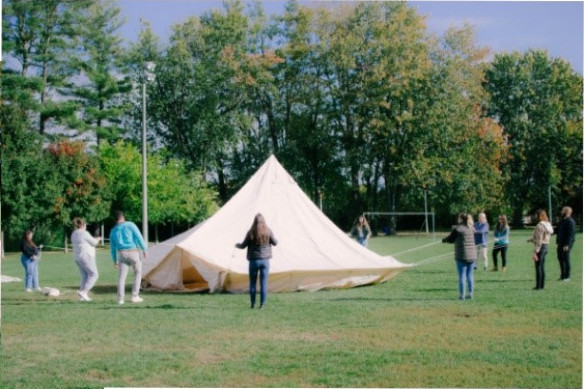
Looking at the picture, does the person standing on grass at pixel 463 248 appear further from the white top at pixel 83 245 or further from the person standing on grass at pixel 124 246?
the white top at pixel 83 245

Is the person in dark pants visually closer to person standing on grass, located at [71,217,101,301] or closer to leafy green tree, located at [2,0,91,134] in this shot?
person standing on grass, located at [71,217,101,301]

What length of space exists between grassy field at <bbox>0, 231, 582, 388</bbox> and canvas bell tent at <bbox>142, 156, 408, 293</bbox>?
54 centimetres

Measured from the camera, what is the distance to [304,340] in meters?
9.23

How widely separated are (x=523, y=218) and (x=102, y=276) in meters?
39.3

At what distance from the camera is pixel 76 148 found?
37.4 meters

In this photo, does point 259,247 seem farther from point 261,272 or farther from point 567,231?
point 567,231

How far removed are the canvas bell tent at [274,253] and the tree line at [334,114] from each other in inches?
949

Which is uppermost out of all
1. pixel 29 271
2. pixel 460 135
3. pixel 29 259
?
pixel 460 135

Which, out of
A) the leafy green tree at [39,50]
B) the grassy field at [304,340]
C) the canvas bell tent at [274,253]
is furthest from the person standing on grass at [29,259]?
the leafy green tree at [39,50]

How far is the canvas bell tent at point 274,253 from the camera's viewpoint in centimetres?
1509

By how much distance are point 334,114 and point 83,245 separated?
33331mm

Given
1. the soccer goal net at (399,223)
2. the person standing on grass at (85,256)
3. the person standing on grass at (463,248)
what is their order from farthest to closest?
the soccer goal net at (399,223)
the person standing on grass at (85,256)
the person standing on grass at (463,248)

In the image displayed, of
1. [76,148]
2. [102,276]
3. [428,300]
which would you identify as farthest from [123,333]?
[76,148]

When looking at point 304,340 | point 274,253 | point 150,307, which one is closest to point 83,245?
point 150,307
